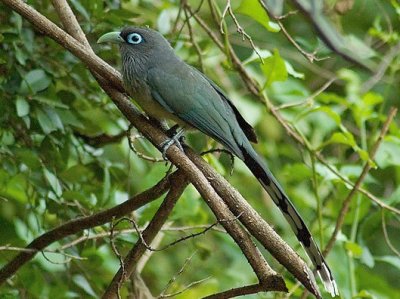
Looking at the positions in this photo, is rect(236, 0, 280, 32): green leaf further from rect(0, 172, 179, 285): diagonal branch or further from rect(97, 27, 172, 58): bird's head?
rect(0, 172, 179, 285): diagonal branch

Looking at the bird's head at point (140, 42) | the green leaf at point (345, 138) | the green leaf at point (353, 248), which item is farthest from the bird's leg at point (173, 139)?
the green leaf at point (353, 248)

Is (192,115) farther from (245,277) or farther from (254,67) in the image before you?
(254,67)

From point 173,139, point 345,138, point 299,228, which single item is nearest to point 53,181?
point 173,139

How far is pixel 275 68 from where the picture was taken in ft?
11.8

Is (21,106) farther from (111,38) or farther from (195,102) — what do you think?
(195,102)

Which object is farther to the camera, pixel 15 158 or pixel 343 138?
pixel 343 138

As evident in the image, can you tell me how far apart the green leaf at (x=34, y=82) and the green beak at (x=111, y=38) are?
0.26 metres

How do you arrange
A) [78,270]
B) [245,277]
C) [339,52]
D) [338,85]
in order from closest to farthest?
[339,52] < [78,270] < [245,277] < [338,85]

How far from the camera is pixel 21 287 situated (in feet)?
11.7

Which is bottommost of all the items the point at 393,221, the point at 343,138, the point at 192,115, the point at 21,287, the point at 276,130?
the point at 21,287

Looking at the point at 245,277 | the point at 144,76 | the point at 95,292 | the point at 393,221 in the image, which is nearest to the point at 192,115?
the point at 144,76

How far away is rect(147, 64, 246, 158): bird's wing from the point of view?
3221mm

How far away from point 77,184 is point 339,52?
204 centimetres

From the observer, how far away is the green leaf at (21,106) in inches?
127
